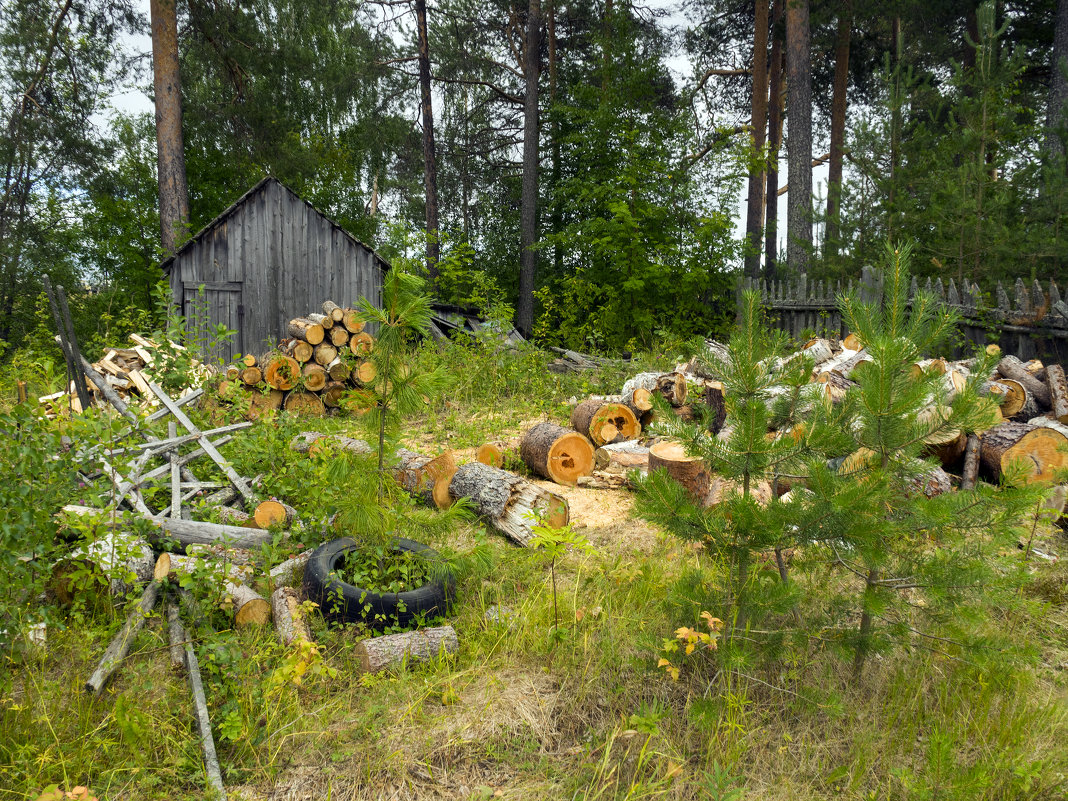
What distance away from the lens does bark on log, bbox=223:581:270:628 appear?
→ 371 centimetres

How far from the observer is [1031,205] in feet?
28.2

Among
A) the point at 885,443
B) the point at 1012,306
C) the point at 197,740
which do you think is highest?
the point at 1012,306

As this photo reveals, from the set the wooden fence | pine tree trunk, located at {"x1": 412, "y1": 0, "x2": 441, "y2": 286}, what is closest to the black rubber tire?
the wooden fence

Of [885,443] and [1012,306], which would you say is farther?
[1012,306]

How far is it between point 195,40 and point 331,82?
333cm

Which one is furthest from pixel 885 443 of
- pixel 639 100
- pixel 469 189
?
pixel 469 189

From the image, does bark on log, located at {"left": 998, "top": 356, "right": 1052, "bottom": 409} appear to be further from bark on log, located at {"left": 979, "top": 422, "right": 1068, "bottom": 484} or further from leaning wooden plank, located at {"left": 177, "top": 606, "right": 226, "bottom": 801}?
leaning wooden plank, located at {"left": 177, "top": 606, "right": 226, "bottom": 801}

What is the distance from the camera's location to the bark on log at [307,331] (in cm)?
945

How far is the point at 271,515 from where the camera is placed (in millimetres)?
4715

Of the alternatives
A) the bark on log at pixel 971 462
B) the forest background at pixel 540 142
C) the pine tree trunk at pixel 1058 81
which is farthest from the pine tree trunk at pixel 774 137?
the bark on log at pixel 971 462

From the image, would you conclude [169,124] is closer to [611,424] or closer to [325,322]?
[325,322]

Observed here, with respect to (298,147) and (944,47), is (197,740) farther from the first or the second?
A: (944,47)

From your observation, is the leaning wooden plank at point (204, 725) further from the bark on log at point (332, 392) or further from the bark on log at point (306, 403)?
the bark on log at point (332, 392)

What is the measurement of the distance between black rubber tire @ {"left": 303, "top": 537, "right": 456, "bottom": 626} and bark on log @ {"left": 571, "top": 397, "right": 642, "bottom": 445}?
389 centimetres
